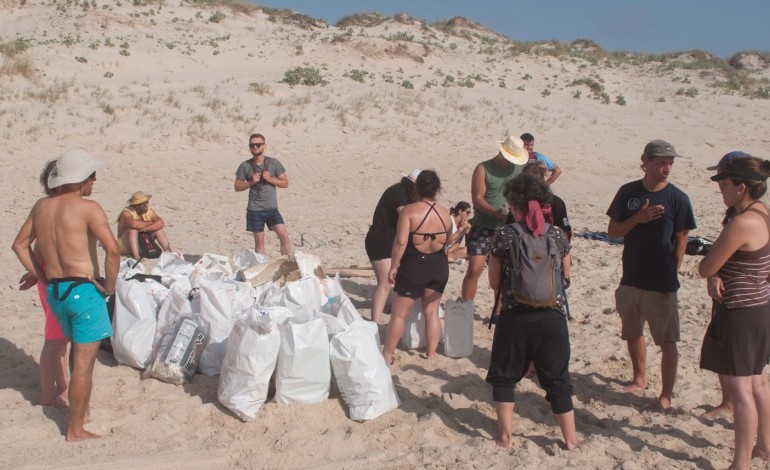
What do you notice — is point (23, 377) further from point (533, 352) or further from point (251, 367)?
point (533, 352)

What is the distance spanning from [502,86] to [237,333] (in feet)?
72.5

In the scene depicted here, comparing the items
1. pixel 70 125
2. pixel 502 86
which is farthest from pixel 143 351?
pixel 502 86

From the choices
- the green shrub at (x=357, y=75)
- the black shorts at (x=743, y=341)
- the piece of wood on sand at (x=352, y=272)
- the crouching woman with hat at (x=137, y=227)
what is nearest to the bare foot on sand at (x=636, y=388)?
the black shorts at (x=743, y=341)

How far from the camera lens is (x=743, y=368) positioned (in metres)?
3.62

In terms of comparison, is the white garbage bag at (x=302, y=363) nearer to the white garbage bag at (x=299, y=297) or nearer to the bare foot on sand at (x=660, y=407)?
the white garbage bag at (x=299, y=297)

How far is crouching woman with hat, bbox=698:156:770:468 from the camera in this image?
3.53m

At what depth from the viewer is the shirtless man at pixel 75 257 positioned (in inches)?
153

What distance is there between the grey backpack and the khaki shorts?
3.61ft

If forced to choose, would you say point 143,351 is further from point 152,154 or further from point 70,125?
point 70,125

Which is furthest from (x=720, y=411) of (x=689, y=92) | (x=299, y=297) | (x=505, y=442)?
(x=689, y=92)

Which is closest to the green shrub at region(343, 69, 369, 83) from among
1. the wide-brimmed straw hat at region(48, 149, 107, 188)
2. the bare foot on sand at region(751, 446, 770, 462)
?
the wide-brimmed straw hat at region(48, 149, 107, 188)

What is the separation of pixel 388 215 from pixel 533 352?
232 centimetres

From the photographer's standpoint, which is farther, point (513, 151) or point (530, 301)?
point (513, 151)

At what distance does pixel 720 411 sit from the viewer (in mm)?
4512
